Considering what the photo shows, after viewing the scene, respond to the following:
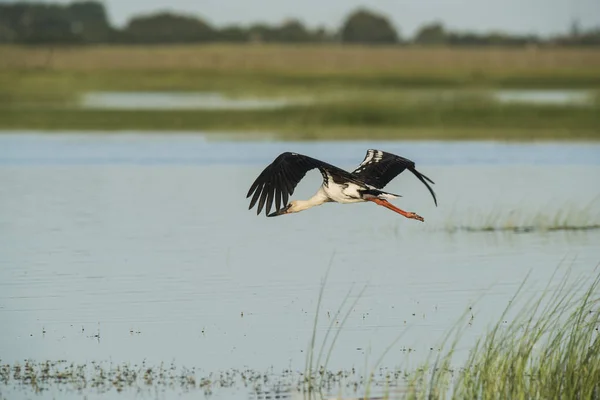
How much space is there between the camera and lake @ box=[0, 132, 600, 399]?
1134 cm

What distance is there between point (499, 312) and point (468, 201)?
9.14 m

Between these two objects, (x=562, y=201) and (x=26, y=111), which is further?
(x=26, y=111)

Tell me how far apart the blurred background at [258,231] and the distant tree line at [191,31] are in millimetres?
40738

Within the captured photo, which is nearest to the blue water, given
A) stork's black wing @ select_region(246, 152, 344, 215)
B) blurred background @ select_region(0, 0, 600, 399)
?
blurred background @ select_region(0, 0, 600, 399)

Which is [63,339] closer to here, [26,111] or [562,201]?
[562,201]

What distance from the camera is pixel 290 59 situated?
7438 centimetres

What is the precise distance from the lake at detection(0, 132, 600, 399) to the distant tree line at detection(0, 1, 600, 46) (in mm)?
65845

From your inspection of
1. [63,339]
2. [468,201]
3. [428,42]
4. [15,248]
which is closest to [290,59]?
[428,42]

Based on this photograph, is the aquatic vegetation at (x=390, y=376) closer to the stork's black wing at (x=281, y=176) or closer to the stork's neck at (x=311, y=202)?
the stork's black wing at (x=281, y=176)

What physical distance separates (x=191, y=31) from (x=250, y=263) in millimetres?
90423

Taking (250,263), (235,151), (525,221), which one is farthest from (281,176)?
(235,151)

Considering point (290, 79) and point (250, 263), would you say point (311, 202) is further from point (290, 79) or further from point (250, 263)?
point (290, 79)

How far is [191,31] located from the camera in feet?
343

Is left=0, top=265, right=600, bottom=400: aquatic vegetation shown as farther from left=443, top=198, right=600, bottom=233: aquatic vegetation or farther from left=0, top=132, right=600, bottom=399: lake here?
left=443, top=198, right=600, bottom=233: aquatic vegetation
